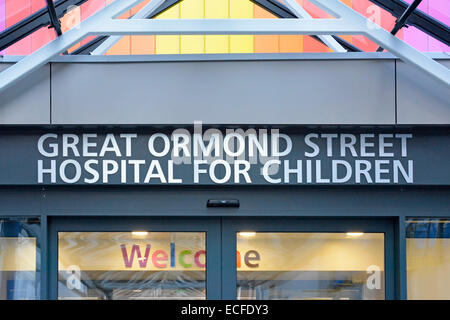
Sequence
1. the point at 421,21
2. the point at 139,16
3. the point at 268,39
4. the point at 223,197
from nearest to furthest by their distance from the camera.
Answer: the point at 421,21, the point at 223,197, the point at 139,16, the point at 268,39

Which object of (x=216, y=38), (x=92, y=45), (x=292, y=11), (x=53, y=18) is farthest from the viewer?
(x=216, y=38)

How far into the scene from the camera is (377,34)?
15.9 feet

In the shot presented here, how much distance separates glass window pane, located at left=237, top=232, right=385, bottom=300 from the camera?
5.49m

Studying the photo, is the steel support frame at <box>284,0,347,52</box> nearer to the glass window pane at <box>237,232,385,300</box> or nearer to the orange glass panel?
the orange glass panel

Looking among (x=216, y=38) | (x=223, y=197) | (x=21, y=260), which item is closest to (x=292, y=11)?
(x=223, y=197)

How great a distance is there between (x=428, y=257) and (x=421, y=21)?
8.36ft

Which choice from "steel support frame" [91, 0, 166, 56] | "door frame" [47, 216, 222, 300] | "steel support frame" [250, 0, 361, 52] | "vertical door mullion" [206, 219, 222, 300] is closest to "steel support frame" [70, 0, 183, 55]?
"steel support frame" [91, 0, 166, 56]

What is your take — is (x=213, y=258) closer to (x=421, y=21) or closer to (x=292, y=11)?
(x=292, y=11)

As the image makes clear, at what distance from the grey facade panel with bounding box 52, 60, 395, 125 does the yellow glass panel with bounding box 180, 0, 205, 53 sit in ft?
7.87

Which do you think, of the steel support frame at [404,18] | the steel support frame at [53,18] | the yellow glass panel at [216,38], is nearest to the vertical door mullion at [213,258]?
the steel support frame at [53,18]

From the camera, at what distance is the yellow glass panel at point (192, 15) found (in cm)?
806

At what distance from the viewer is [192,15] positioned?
9.33 meters

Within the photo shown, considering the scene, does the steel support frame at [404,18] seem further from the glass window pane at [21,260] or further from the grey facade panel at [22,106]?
the glass window pane at [21,260]

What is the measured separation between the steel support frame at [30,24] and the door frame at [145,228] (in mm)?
1986
